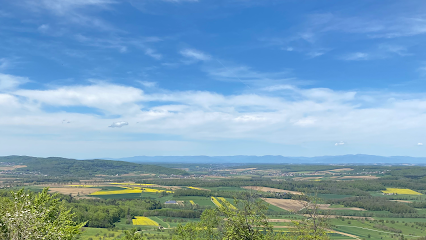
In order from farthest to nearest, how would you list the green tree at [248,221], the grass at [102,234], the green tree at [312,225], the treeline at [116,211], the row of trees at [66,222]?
1. the treeline at [116,211]
2. the grass at [102,234]
3. the green tree at [312,225]
4. the green tree at [248,221]
5. the row of trees at [66,222]

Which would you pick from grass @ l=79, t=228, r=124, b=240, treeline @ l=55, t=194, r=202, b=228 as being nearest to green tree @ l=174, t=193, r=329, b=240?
grass @ l=79, t=228, r=124, b=240

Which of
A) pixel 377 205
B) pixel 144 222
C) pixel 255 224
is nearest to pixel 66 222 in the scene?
pixel 255 224

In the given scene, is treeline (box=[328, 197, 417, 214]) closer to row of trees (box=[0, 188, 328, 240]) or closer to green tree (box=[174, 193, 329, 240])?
green tree (box=[174, 193, 329, 240])

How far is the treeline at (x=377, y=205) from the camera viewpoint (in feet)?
395

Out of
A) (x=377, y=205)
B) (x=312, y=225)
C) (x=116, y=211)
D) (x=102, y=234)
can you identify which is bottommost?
(x=377, y=205)

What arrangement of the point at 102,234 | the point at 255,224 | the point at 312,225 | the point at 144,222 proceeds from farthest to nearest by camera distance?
the point at 144,222 → the point at 102,234 → the point at 312,225 → the point at 255,224

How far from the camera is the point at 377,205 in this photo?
12912cm

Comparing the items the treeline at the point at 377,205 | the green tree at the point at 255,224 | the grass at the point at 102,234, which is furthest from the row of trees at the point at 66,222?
the treeline at the point at 377,205

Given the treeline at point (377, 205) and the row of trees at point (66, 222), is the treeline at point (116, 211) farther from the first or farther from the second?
the treeline at point (377, 205)

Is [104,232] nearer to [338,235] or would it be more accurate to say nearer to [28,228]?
[338,235]

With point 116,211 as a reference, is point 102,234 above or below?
below

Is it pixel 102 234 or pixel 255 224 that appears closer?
pixel 255 224

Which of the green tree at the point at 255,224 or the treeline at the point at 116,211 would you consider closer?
the green tree at the point at 255,224

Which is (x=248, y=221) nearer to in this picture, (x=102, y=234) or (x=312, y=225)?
(x=312, y=225)
